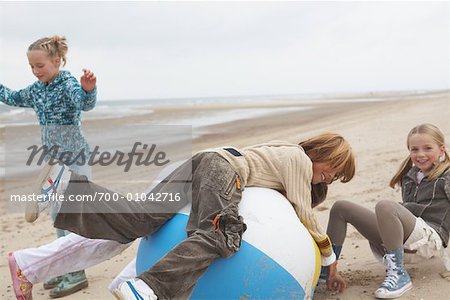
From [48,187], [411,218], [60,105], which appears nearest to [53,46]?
[60,105]

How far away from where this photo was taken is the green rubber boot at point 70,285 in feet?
16.3

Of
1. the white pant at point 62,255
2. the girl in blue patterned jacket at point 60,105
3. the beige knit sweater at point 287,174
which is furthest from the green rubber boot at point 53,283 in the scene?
the beige knit sweater at point 287,174

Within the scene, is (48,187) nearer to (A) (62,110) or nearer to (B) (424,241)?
(A) (62,110)

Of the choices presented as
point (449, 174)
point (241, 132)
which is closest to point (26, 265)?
point (449, 174)

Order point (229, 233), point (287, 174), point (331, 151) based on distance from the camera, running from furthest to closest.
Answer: point (331, 151)
point (287, 174)
point (229, 233)

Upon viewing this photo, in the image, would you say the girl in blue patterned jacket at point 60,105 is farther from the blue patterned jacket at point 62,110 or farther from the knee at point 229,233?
the knee at point 229,233

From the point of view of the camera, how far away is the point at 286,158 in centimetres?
392

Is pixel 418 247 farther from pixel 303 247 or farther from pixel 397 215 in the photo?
pixel 303 247

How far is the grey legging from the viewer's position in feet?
13.8

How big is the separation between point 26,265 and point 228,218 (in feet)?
5.82

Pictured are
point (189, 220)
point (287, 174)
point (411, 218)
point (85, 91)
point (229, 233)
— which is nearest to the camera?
point (229, 233)

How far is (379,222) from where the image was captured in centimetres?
424

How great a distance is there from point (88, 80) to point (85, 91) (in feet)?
0.53

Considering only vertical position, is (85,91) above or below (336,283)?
above
